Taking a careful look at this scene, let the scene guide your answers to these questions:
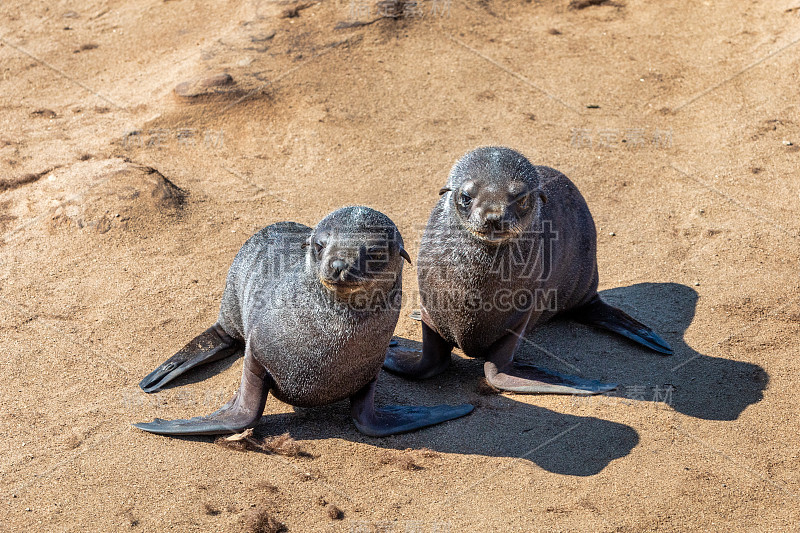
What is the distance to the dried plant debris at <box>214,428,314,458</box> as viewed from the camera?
458 centimetres

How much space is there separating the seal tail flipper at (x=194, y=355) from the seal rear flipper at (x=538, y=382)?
5.95 feet

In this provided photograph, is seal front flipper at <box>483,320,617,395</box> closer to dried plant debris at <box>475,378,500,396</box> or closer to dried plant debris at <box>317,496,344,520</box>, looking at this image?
dried plant debris at <box>475,378,500,396</box>

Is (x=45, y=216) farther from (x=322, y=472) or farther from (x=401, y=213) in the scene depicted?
(x=322, y=472)

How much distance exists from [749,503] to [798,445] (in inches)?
28.4

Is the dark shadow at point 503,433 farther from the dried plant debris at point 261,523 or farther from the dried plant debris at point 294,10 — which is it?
the dried plant debris at point 294,10

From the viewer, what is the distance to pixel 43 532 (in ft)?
13.1

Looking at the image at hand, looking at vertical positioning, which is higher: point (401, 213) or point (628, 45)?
point (628, 45)

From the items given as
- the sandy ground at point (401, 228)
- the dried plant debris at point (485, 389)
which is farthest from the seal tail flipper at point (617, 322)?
the dried plant debris at point (485, 389)

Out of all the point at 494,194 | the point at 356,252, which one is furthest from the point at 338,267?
the point at 494,194

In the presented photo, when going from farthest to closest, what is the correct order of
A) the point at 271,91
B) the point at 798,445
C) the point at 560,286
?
the point at 271,91
the point at 560,286
the point at 798,445

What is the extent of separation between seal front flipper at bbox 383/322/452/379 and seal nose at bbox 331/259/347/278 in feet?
4.98

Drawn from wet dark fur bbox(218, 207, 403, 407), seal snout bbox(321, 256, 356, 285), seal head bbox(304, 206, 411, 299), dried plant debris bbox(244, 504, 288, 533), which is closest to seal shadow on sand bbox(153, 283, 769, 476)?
wet dark fur bbox(218, 207, 403, 407)

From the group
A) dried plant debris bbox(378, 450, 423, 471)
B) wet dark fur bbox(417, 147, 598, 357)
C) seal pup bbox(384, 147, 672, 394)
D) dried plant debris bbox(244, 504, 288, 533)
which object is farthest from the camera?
wet dark fur bbox(417, 147, 598, 357)

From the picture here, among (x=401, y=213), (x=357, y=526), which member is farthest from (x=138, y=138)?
(x=357, y=526)
